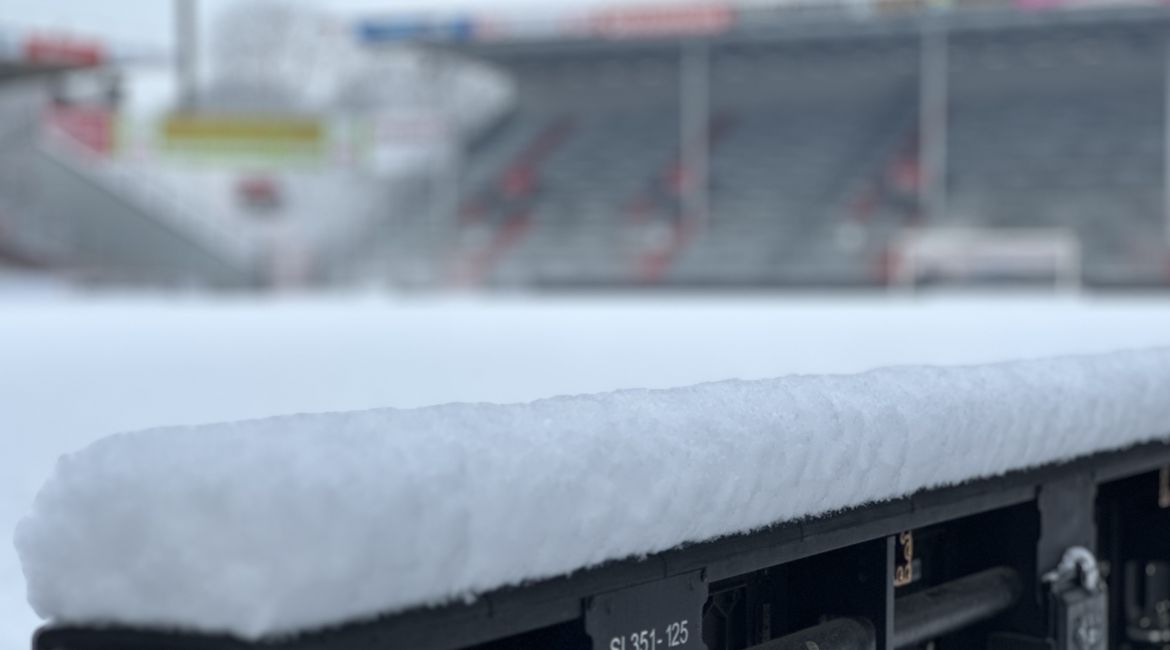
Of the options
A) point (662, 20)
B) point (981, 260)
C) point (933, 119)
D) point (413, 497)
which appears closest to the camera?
point (413, 497)

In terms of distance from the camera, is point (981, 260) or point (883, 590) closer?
point (883, 590)

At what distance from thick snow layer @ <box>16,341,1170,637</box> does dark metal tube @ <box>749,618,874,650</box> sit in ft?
0.53

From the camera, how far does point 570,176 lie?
24.6 metres

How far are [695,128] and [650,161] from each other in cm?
100

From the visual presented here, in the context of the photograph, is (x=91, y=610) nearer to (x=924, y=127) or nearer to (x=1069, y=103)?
(x=924, y=127)

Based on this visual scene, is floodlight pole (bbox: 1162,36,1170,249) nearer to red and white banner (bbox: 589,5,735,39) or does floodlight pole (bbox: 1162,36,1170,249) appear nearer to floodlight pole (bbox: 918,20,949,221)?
floodlight pole (bbox: 918,20,949,221)

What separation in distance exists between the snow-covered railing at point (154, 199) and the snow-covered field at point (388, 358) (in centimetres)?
1404

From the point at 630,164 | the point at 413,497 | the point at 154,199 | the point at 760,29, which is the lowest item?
the point at 154,199

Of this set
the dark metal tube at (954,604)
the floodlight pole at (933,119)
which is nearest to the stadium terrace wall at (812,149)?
the floodlight pole at (933,119)

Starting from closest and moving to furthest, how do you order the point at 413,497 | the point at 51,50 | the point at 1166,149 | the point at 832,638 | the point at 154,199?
the point at 413,497, the point at 832,638, the point at 51,50, the point at 1166,149, the point at 154,199

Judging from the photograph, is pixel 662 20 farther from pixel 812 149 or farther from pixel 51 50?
pixel 51 50

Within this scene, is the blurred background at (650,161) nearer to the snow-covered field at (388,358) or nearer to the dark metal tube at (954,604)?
the snow-covered field at (388,358)

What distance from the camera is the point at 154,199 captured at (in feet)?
75.5

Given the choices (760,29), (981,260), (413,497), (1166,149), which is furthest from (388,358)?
(760,29)
